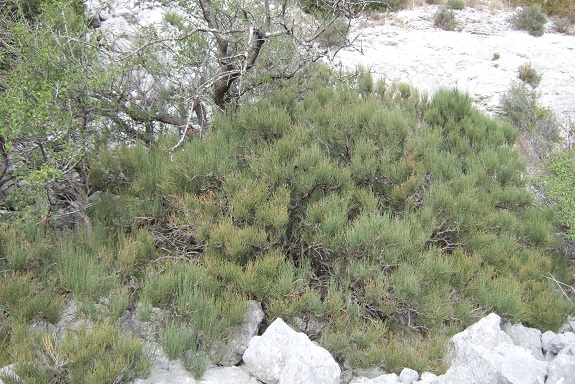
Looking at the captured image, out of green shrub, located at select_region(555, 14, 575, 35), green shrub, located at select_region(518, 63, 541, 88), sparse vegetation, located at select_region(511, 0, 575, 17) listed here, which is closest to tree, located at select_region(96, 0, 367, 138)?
green shrub, located at select_region(518, 63, 541, 88)

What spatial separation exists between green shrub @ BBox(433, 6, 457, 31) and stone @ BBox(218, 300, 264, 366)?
1264 cm

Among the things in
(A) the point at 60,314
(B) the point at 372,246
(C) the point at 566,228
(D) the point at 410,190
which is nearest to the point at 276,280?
(B) the point at 372,246

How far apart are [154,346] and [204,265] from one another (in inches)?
32.1

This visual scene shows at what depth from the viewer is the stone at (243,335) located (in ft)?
10.3

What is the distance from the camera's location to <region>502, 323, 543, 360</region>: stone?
12.0 ft

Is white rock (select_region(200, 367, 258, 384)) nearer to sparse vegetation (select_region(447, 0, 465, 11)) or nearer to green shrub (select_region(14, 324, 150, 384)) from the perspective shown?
green shrub (select_region(14, 324, 150, 384))

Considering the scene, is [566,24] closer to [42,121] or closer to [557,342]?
[557,342]

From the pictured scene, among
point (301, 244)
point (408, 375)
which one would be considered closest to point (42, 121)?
point (301, 244)

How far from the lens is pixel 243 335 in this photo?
327cm

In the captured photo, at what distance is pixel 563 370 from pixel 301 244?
2.11 metres

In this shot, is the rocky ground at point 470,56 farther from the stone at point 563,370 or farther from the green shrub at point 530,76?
the stone at point 563,370

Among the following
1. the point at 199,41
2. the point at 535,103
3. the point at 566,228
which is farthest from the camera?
the point at 535,103

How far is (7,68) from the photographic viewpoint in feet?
17.9

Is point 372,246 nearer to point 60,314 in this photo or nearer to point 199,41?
point 60,314
